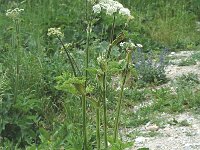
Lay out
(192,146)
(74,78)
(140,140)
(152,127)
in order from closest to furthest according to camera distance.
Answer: (74,78)
(192,146)
(140,140)
(152,127)

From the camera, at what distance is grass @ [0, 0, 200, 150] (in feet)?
11.5

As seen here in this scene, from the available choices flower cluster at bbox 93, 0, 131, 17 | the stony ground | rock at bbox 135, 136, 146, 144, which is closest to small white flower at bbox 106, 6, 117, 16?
flower cluster at bbox 93, 0, 131, 17

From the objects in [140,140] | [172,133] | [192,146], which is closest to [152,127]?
[172,133]

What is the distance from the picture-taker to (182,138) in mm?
4699

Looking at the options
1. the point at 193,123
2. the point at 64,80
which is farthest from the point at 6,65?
the point at 64,80

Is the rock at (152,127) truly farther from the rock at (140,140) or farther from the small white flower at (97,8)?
the small white flower at (97,8)

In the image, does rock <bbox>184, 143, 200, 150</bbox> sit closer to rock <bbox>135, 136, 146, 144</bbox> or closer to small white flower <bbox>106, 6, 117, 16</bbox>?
rock <bbox>135, 136, 146, 144</bbox>

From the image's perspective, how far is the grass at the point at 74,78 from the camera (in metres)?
3.50

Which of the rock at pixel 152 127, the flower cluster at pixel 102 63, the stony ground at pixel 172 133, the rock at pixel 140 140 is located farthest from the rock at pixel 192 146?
the flower cluster at pixel 102 63

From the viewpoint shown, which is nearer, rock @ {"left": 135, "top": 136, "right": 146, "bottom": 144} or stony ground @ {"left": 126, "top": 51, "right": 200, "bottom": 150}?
stony ground @ {"left": 126, "top": 51, "right": 200, "bottom": 150}

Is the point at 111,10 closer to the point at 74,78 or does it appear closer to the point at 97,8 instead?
the point at 97,8

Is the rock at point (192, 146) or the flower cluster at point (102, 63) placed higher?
the flower cluster at point (102, 63)

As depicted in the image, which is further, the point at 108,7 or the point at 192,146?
the point at 192,146

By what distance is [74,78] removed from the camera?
281cm
